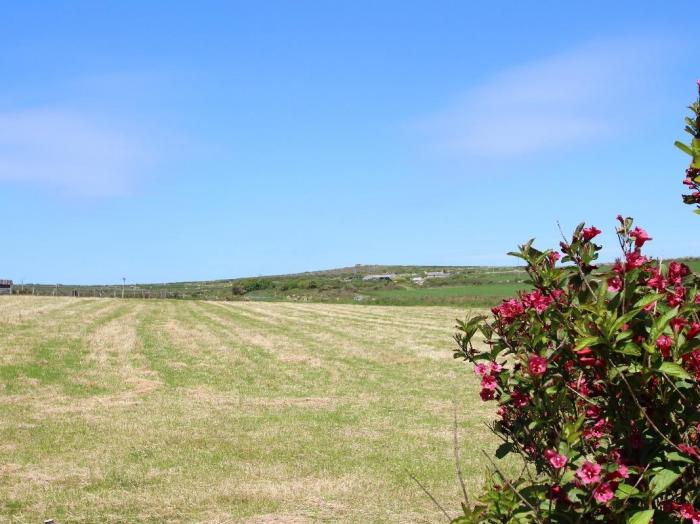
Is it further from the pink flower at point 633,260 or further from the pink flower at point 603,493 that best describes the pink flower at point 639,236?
the pink flower at point 603,493

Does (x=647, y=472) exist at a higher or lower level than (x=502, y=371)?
lower

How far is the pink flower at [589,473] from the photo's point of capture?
2.46 meters

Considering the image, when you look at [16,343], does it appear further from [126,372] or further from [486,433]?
[486,433]

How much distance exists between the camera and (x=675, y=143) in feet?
9.01

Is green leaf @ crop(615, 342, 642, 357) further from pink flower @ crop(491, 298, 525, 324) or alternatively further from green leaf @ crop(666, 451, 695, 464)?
pink flower @ crop(491, 298, 525, 324)

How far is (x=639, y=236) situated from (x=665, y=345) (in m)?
0.57

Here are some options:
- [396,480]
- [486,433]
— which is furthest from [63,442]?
[486,433]

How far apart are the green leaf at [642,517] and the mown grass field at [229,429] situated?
4457mm

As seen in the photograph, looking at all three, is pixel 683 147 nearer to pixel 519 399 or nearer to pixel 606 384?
pixel 606 384

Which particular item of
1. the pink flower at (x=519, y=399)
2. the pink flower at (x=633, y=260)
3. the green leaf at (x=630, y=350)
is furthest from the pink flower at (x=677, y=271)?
the pink flower at (x=519, y=399)

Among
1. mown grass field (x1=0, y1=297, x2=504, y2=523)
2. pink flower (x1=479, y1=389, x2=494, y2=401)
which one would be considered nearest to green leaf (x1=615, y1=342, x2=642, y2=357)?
pink flower (x1=479, y1=389, x2=494, y2=401)

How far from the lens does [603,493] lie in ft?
8.19

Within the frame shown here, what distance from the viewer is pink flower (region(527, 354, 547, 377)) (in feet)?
9.23

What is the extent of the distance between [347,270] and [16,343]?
10380cm
